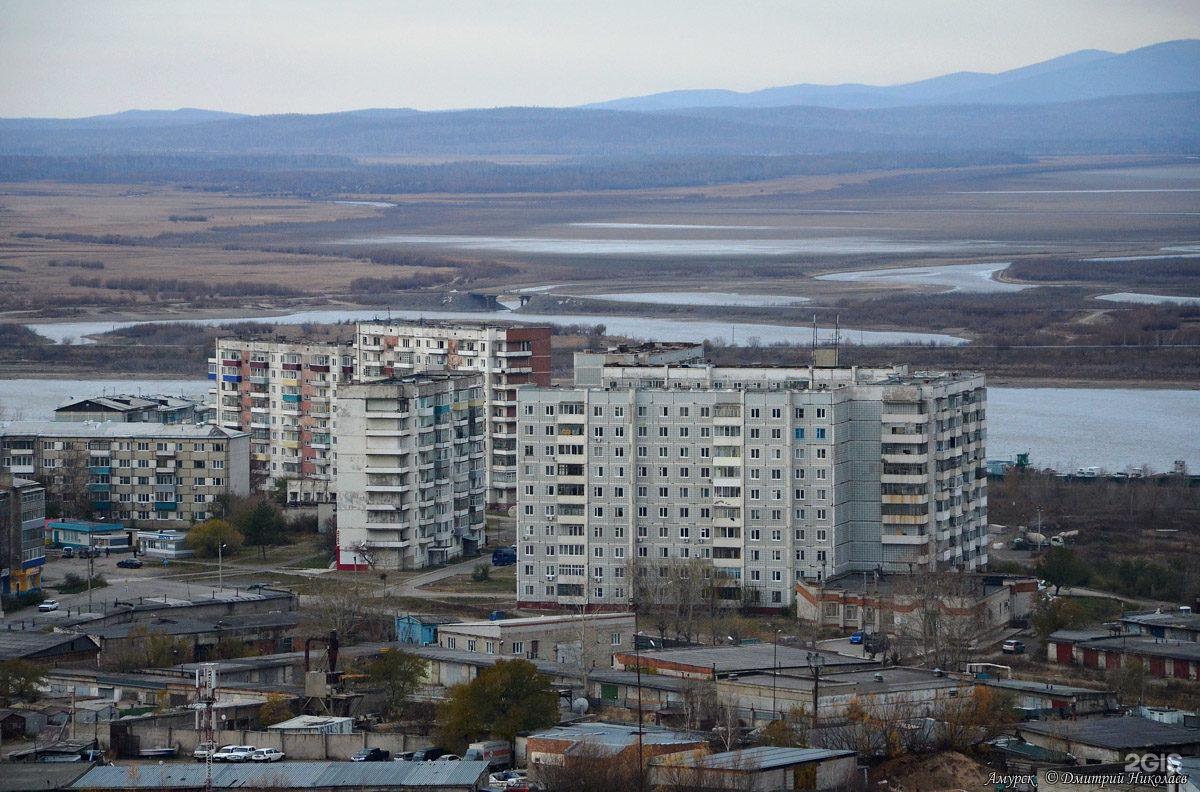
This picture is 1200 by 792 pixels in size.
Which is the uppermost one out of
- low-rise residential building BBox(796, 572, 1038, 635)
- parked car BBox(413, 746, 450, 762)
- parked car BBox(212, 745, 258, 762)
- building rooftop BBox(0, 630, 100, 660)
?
parked car BBox(212, 745, 258, 762)

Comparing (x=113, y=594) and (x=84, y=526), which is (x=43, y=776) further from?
(x=84, y=526)

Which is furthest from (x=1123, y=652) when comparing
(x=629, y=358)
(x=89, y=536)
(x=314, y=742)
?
(x=89, y=536)

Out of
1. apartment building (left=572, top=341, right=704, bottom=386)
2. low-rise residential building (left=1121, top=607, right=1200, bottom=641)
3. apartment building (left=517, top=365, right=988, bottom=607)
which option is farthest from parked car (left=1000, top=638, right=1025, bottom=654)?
apartment building (left=572, top=341, right=704, bottom=386)

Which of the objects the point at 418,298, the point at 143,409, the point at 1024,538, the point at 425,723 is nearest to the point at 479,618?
the point at 425,723

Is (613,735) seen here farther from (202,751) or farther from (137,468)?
(137,468)

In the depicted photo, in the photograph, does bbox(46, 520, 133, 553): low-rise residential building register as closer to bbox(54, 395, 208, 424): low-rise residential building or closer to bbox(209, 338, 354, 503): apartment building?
bbox(54, 395, 208, 424): low-rise residential building

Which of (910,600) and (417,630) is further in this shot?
(910,600)
